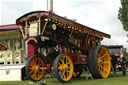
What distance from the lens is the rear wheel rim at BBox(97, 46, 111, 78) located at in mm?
10289

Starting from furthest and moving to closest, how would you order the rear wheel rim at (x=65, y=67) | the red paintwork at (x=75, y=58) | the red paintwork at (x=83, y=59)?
the red paintwork at (x=83, y=59)
the red paintwork at (x=75, y=58)
the rear wheel rim at (x=65, y=67)

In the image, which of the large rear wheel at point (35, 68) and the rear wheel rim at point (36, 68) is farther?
the rear wheel rim at point (36, 68)

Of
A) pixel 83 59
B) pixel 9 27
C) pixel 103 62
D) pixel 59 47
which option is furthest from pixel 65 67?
pixel 9 27

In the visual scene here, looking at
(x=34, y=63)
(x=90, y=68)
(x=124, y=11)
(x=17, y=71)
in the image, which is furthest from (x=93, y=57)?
(x=124, y=11)

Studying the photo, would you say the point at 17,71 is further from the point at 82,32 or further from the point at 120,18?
the point at 120,18

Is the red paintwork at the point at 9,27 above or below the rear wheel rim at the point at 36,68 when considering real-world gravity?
above

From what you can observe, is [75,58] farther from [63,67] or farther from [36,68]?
[36,68]

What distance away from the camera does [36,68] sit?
9.00 metres

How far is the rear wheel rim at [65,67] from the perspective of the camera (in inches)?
316

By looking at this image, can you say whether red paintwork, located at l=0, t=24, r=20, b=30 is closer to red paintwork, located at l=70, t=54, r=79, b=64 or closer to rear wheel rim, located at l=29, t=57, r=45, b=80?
rear wheel rim, located at l=29, t=57, r=45, b=80

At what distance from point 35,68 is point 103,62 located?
3.51m

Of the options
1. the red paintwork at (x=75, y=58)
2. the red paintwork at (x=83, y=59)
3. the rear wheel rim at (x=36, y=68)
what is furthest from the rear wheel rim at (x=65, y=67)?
the rear wheel rim at (x=36, y=68)

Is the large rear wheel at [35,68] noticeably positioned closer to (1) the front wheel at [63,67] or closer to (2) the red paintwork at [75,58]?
(1) the front wheel at [63,67]

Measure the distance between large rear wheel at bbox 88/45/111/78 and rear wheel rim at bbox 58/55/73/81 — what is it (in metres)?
1.48
